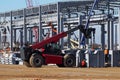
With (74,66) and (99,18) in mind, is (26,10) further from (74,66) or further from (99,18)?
(74,66)

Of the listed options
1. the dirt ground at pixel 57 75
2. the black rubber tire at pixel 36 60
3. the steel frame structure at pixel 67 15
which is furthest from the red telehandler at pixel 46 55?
the steel frame structure at pixel 67 15

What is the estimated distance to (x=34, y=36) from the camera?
90750mm

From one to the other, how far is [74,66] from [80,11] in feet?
87.5

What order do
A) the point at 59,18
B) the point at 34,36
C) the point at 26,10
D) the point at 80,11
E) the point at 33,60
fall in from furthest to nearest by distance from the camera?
the point at 34,36
the point at 26,10
the point at 80,11
the point at 59,18
the point at 33,60

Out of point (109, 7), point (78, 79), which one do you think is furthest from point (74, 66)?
point (109, 7)

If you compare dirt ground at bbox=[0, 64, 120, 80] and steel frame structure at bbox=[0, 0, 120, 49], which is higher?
steel frame structure at bbox=[0, 0, 120, 49]

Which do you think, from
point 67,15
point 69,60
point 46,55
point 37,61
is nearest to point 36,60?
point 37,61

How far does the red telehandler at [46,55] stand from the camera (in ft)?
129

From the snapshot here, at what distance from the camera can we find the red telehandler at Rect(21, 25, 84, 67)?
3931 cm

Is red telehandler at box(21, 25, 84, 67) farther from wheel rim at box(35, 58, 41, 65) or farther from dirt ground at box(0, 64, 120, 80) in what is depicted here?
dirt ground at box(0, 64, 120, 80)

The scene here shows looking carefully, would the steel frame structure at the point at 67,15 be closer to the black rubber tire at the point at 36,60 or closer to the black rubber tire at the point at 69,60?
the black rubber tire at the point at 69,60

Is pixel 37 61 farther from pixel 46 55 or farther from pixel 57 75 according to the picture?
pixel 57 75

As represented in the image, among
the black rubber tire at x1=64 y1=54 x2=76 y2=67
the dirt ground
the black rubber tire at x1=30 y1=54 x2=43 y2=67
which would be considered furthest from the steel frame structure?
the dirt ground

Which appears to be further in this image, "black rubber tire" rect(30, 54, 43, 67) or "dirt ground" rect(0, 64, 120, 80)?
"black rubber tire" rect(30, 54, 43, 67)
